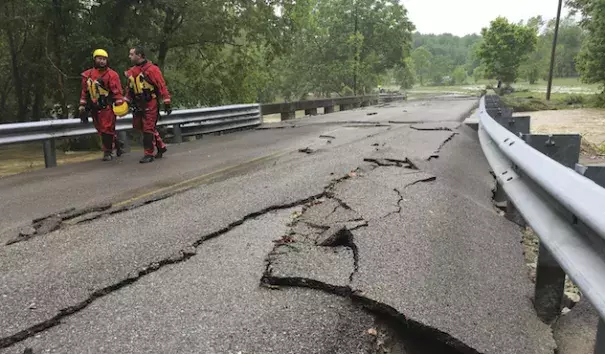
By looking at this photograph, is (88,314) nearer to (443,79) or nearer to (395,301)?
(395,301)

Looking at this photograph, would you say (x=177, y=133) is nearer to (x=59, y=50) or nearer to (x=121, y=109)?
(x=121, y=109)

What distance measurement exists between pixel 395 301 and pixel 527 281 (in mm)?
1083

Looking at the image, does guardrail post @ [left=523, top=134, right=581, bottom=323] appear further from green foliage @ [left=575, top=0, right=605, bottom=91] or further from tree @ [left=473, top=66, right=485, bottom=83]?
tree @ [left=473, top=66, right=485, bottom=83]

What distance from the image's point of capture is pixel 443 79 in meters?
155

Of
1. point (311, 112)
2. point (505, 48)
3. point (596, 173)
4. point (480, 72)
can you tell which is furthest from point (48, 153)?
point (480, 72)

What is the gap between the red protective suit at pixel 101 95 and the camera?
755cm

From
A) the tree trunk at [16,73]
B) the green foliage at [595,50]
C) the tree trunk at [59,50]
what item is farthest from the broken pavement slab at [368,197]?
the green foliage at [595,50]

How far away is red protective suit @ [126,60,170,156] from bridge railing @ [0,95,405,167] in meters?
1.28

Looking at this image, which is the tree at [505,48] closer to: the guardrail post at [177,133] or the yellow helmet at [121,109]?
the guardrail post at [177,133]

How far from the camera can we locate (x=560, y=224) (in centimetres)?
231

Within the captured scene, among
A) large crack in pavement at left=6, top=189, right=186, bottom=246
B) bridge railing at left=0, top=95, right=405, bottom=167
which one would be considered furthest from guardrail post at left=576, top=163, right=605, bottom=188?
bridge railing at left=0, top=95, right=405, bottom=167

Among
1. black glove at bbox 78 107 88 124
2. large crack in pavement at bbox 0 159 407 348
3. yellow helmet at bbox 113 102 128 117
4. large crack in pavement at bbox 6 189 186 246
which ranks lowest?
large crack in pavement at bbox 6 189 186 246

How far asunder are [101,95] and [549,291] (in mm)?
7090

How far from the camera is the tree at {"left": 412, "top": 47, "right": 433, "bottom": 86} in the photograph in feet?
493
